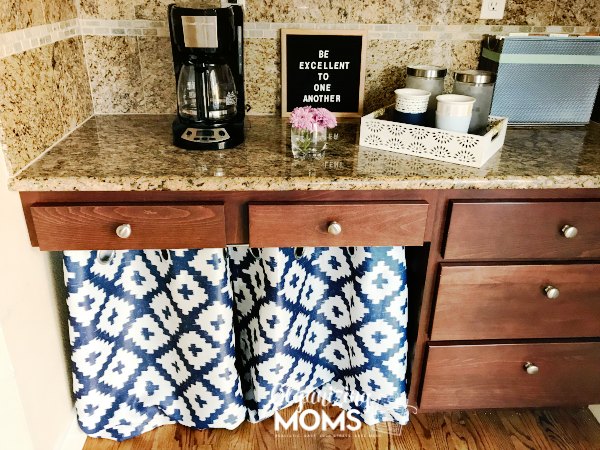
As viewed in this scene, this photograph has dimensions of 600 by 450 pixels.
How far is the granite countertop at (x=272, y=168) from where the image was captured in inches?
44.8

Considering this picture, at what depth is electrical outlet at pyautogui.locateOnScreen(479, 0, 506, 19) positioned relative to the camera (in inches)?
62.1

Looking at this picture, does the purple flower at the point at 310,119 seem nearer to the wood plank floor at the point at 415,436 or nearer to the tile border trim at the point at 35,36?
the tile border trim at the point at 35,36

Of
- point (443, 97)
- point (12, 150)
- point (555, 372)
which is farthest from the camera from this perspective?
point (555, 372)

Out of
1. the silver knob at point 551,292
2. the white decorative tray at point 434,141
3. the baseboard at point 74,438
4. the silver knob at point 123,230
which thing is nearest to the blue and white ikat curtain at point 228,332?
the baseboard at point 74,438

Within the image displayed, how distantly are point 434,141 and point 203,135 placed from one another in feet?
1.91

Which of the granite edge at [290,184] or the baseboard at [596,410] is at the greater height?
the granite edge at [290,184]

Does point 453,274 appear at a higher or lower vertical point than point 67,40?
lower

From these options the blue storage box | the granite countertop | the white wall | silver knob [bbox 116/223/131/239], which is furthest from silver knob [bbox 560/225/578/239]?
the white wall

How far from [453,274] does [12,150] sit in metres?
1.07

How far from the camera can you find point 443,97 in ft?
4.38

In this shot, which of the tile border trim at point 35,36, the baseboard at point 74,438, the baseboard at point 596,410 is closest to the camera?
the tile border trim at point 35,36

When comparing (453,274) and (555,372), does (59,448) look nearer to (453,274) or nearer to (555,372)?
(453,274)

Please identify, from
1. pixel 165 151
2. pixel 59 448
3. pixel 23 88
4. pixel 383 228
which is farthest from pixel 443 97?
pixel 59 448

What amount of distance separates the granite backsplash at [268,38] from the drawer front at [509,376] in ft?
2.75
